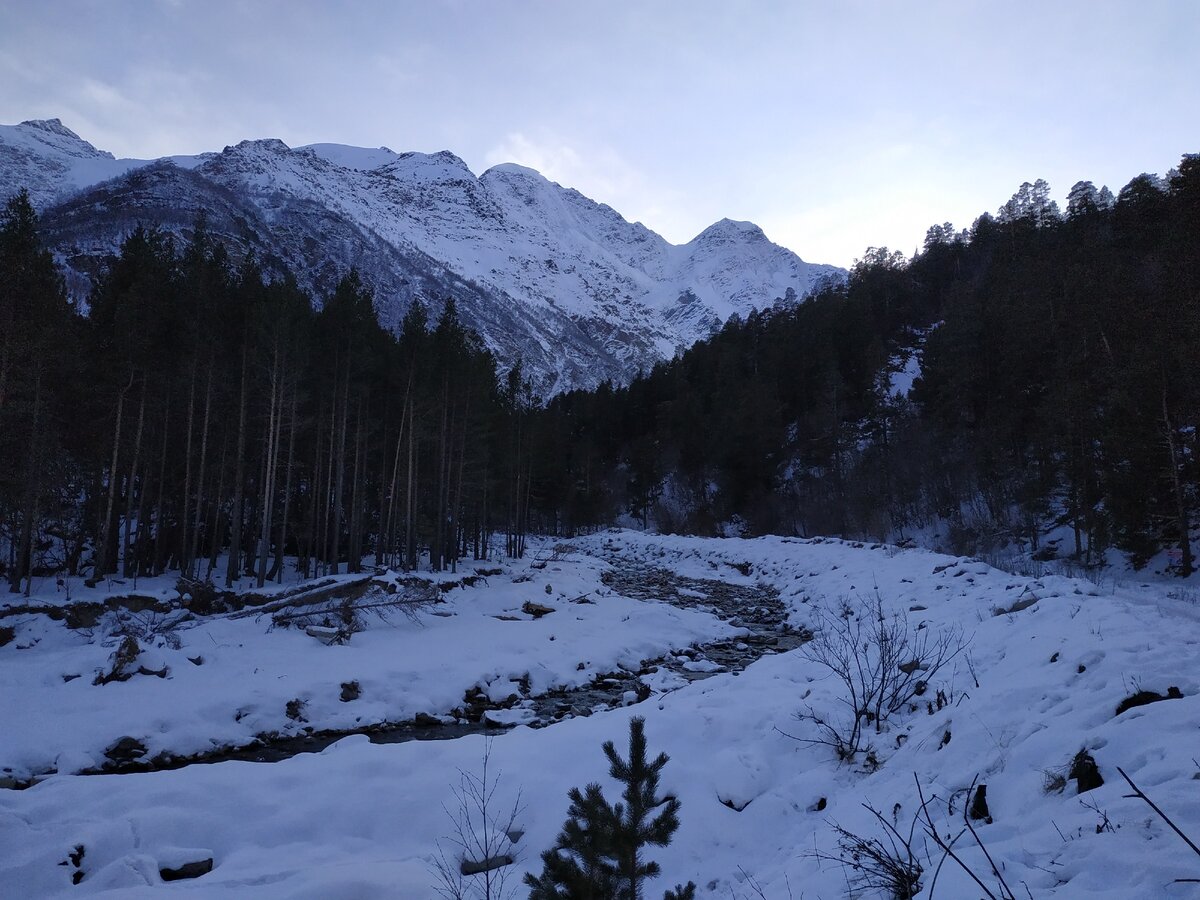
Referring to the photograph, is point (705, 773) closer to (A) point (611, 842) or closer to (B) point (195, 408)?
(A) point (611, 842)

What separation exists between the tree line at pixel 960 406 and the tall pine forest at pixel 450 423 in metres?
0.18

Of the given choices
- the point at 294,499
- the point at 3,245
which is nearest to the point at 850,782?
the point at 3,245

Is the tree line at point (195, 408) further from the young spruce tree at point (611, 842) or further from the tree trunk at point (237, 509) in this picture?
the young spruce tree at point (611, 842)

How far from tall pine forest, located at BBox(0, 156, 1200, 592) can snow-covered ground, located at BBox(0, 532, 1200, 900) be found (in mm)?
11529

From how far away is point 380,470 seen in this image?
1388 inches

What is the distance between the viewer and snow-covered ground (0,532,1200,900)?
141 inches

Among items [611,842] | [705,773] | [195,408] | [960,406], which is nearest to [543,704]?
[705,773]

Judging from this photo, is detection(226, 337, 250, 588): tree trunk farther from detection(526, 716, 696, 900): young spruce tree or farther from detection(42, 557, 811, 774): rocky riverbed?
detection(526, 716, 696, 900): young spruce tree

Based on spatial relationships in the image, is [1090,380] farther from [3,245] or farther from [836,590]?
[3,245]

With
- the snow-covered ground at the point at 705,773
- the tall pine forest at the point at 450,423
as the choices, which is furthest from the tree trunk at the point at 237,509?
the snow-covered ground at the point at 705,773

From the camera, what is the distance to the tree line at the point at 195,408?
61.5 feet

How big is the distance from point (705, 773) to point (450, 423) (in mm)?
26495

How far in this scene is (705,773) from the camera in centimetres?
641

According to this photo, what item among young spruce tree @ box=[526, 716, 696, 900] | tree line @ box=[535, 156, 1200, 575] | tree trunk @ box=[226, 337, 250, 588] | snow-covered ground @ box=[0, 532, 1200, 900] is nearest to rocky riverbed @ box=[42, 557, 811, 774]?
snow-covered ground @ box=[0, 532, 1200, 900]
